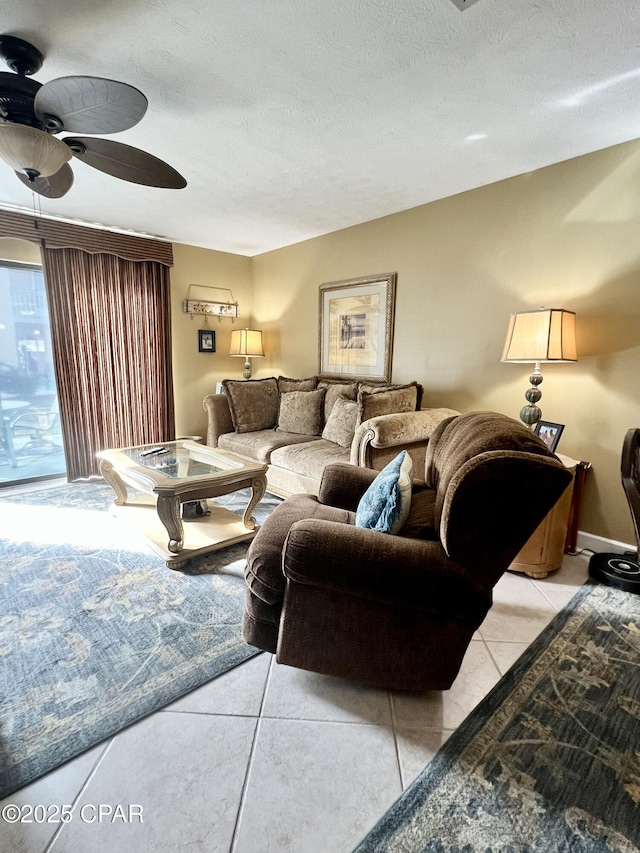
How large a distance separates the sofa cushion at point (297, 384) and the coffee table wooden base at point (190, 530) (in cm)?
143

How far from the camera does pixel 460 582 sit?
125 centimetres

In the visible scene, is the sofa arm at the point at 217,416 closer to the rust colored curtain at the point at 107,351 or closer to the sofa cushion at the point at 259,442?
the sofa cushion at the point at 259,442

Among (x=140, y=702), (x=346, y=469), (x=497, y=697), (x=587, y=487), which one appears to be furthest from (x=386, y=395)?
(x=140, y=702)

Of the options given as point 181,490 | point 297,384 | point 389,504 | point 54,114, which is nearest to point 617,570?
point 389,504

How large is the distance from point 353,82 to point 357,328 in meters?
2.12

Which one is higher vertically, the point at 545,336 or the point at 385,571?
the point at 545,336

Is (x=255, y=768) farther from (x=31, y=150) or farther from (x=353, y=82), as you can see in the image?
(x=353, y=82)

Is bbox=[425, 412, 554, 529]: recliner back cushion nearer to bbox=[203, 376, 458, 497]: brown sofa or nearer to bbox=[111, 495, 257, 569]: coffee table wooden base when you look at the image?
bbox=[203, 376, 458, 497]: brown sofa

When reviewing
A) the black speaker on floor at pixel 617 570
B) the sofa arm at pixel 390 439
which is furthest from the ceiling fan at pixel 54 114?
the black speaker on floor at pixel 617 570

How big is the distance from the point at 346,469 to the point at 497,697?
1123mm

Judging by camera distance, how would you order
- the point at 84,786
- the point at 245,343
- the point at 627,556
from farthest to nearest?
the point at 245,343
the point at 627,556
the point at 84,786

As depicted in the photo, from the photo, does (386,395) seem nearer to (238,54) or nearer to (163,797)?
(238,54)

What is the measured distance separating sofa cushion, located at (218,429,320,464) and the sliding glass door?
5.90 ft

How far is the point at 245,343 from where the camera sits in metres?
4.57
